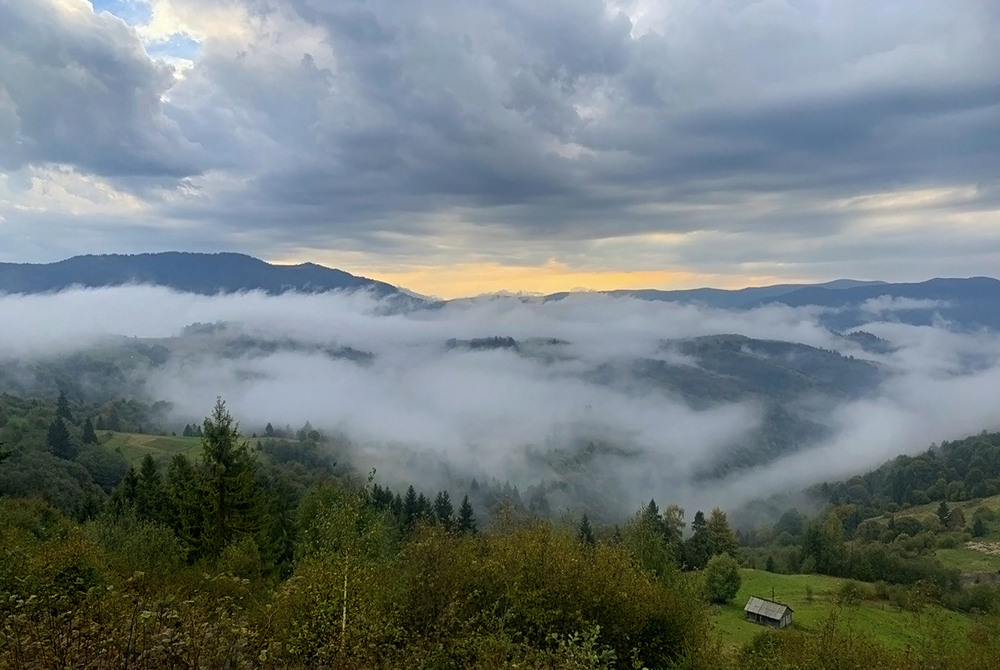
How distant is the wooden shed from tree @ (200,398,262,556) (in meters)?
57.9

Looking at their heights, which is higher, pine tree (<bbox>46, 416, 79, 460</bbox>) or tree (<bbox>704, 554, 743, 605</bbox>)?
pine tree (<bbox>46, 416, 79, 460</bbox>)

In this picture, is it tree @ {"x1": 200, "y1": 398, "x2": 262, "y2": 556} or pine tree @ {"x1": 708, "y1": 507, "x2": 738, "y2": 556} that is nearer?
tree @ {"x1": 200, "y1": 398, "x2": 262, "y2": 556}

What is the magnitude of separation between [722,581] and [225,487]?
218 feet

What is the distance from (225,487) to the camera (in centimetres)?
3584

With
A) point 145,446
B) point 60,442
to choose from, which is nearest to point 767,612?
point 60,442

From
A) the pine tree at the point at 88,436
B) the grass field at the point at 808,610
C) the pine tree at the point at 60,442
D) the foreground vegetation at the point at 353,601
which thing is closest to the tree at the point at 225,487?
the foreground vegetation at the point at 353,601

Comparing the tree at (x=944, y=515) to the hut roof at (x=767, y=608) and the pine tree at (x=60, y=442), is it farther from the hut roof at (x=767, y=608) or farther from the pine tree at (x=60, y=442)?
the pine tree at (x=60, y=442)

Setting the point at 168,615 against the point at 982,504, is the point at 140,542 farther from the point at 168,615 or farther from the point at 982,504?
the point at 982,504

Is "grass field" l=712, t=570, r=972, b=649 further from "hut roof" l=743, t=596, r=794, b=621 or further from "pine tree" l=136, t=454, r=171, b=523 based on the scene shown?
"pine tree" l=136, t=454, r=171, b=523

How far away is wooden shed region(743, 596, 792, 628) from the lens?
70000 millimetres

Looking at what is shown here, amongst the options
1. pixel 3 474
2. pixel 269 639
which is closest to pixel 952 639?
pixel 269 639

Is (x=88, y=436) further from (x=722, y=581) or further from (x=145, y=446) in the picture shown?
(x=722, y=581)

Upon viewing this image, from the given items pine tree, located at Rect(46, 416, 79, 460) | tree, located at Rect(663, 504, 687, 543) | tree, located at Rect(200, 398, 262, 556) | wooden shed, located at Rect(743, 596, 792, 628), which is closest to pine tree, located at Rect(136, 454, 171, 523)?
tree, located at Rect(200, 398, 262, 556)

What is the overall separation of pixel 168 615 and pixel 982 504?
23787 cm
